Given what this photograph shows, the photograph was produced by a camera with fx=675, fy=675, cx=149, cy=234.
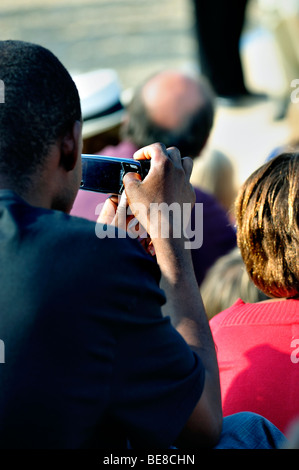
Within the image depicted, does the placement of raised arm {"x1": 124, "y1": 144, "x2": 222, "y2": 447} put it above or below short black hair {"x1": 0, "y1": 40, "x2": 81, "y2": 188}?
below

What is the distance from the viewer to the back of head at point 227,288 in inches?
78.6

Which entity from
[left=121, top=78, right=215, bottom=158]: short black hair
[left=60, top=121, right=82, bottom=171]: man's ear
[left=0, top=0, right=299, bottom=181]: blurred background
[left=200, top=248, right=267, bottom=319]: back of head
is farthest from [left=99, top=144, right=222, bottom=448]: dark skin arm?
[left=0, top=0, right=299, bottom=181]: blurred background

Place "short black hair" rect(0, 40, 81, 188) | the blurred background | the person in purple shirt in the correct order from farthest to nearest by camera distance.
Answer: the blurred background
the person in purple shirt
"short black hair" rect(0, 40, 81, 188)

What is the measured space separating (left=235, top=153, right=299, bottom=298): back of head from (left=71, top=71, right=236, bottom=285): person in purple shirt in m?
0.89

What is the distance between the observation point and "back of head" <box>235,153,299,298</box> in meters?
1.56

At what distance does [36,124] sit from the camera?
1162mm

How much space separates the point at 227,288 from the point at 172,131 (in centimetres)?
113

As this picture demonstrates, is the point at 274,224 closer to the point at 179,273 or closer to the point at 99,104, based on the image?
the point at 179,273

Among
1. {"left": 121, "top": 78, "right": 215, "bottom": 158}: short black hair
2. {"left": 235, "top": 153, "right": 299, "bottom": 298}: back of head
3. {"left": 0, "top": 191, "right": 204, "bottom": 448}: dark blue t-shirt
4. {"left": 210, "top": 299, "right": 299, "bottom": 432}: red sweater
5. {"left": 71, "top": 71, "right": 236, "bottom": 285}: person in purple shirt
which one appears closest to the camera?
{"left": 0, "top": 191, "right": 204, "bottom": 448}: dark blue t-shirt

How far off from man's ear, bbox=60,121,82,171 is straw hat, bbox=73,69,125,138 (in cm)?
239

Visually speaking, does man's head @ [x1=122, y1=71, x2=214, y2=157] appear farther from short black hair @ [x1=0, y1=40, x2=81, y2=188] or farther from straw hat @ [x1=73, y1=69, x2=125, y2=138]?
short black hair @ [x1=0, y1=40, x2=81, y2=188]

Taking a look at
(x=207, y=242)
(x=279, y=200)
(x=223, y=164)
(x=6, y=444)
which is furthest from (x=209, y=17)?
(x=6, y=444)

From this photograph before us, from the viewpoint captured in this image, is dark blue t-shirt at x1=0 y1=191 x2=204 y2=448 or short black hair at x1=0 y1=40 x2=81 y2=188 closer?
dark blue t-shirt at x1=0 y1=191 x2=204 y2=448

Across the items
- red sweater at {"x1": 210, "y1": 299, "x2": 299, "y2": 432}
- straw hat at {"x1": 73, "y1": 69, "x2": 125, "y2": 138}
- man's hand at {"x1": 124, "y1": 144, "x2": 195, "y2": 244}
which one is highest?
straw hat at {"x1": 73, "y1": 69, "x2": 125, "y2": 138}
